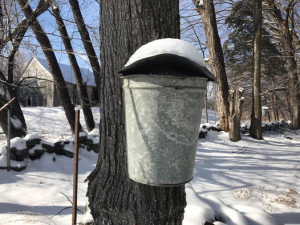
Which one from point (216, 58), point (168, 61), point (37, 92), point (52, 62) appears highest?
point (216, 58)

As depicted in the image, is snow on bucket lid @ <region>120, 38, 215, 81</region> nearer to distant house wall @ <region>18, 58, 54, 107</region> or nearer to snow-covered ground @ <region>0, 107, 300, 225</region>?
snow-covered ground @ <region>0, 107, 300, 225</region>

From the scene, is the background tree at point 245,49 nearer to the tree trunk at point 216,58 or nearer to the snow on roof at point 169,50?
the tree trunk at point 216,58

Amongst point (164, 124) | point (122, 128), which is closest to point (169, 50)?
point (164, 124)

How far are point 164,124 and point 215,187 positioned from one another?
3838 mm

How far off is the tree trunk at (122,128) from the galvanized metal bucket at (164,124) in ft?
0.98

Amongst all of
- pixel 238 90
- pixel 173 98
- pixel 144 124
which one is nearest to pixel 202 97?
pixel 173 98

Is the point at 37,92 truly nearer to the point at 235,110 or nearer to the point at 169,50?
the point at 235,110

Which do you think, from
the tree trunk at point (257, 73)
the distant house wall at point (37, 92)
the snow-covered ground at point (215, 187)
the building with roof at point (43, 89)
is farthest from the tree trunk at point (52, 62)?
the distant house wall at point (37, 92)

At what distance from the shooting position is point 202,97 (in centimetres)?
129

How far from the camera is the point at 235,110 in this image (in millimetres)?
7473

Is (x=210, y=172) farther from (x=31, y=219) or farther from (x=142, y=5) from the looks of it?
(x=142, y=5)

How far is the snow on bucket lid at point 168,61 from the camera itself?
1.11m

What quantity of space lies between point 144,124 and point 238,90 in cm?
688

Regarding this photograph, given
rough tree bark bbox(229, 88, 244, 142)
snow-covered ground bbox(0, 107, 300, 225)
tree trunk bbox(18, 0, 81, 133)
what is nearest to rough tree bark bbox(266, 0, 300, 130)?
rough tree bark bbox(229, 88, 244, 142)
